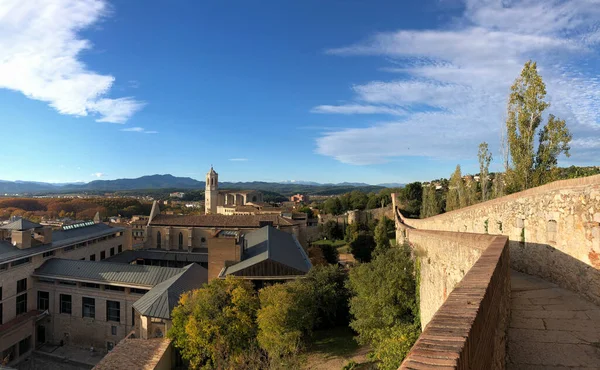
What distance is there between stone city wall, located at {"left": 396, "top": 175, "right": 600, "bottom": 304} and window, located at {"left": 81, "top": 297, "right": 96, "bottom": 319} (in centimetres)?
3107

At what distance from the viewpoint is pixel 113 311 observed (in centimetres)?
2823

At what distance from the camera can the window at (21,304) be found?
29.8 metres

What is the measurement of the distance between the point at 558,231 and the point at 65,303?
118ft

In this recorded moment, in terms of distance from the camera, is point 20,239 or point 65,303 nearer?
point 65,303

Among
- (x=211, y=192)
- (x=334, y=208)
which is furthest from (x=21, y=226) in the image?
(x=334, y=208)

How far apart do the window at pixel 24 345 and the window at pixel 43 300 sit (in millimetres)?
2945

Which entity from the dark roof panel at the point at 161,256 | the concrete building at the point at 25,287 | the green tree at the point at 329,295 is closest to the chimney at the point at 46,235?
the concrete building at the point at 25,287

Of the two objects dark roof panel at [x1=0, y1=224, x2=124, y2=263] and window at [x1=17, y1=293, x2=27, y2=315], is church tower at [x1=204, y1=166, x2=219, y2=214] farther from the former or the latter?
window at [x1=17, y1=293, x2=27, y2=315]

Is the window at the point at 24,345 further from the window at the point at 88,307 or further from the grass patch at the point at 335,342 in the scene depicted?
the grass patch at the point at 335,342

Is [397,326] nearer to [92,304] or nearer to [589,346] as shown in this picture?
[589,346]

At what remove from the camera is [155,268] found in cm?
2881

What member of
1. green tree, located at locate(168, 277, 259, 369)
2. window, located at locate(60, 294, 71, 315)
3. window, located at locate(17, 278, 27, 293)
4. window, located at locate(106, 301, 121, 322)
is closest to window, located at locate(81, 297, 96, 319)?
window, located at locate(106, 301, 121, 322)

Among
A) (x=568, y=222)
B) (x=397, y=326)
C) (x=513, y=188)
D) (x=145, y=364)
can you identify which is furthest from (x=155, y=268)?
(x=568, y=222)

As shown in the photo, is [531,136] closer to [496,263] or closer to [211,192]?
[496,263]
